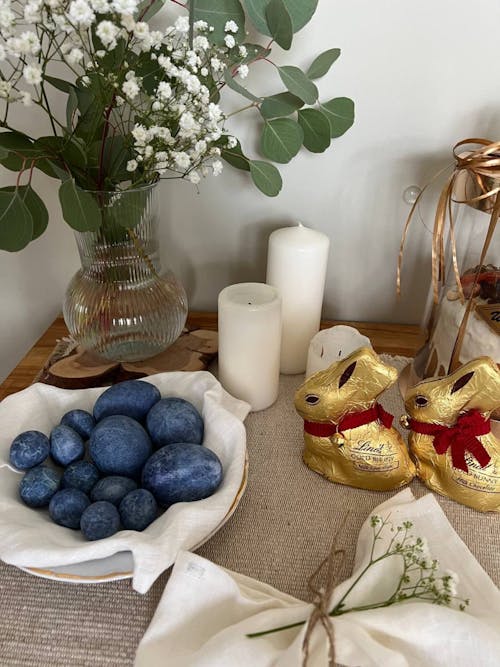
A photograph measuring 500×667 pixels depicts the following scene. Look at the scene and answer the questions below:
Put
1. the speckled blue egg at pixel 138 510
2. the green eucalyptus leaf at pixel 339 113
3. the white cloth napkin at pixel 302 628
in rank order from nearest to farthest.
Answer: the white cloth napkin at pixel 302 628 < the speckled blue egg at pixel 138 510 < the green eucalyptus leaf at pixel 339 113

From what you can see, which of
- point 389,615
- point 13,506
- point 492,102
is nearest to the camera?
point 389,615

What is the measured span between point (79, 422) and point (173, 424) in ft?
0.33

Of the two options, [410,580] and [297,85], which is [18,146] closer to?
[297,85]

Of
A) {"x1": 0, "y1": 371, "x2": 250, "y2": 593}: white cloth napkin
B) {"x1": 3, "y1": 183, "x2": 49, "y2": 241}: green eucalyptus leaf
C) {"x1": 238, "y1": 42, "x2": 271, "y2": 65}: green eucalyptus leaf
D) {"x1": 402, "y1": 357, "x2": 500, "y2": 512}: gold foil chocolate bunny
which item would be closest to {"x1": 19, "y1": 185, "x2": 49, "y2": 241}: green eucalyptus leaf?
{"x1": 3, "y1": 183, "x2": 49, "y2": 241}: green eucalyptus leaf

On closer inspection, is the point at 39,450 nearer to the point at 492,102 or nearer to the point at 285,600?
the point at 285,600

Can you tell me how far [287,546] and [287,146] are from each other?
0.45 metres

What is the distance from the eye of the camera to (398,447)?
1.75ft

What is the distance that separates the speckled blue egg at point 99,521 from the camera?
0.44 meters

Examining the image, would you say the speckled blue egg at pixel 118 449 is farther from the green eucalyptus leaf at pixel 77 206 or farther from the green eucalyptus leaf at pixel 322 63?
the green eucalyptus leaf at pixel 322 63

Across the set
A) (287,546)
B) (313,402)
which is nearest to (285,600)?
(287,546)

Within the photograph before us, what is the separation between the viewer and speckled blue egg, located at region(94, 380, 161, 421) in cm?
56

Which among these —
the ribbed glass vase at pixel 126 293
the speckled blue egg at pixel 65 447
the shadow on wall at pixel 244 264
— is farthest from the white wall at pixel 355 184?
the speckled blue egg at pixel 65 447

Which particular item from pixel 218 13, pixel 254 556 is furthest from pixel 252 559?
pixel 218 13

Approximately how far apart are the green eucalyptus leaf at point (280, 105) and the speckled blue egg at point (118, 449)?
0.41 meters
